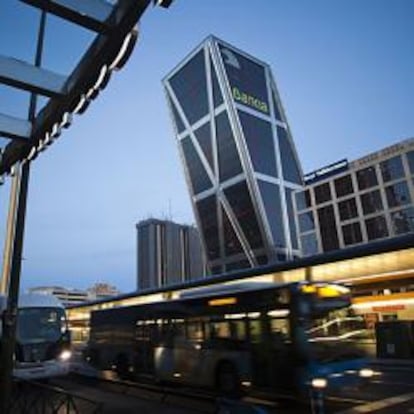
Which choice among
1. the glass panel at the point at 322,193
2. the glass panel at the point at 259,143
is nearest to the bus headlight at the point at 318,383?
the glass panel at the point at 322,193

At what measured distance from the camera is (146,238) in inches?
7082

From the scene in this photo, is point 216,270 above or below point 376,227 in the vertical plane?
above

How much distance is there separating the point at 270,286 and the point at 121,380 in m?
9.12

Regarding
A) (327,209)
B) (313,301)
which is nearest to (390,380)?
(313,301)

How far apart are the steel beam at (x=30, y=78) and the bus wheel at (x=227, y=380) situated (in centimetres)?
913

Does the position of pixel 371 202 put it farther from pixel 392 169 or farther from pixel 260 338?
pixel 260 338

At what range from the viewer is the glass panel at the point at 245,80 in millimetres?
112312

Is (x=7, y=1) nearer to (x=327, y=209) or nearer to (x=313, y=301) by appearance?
(x=313, y=301)

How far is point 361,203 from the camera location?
78125 mm

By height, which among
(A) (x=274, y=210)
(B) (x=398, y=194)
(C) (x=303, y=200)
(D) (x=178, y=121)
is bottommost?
(B) (x=398, y=194)

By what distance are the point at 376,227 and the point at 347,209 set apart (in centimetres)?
676

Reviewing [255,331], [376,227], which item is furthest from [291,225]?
[255,331]

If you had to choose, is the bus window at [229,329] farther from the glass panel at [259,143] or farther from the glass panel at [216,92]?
the glass panel at [216,92]

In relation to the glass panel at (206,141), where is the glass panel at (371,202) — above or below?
below
